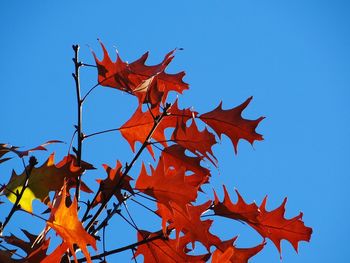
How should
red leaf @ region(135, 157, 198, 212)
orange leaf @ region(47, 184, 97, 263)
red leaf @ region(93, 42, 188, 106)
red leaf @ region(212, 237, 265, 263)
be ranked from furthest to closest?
red leaf @ region(93, 42, 188, 106) < red leaf @ region(212, 237, 265, 263) < red leaf @ region(135, 157, 198, 212) < orange leaf @ region(47, 184, 97, 263)


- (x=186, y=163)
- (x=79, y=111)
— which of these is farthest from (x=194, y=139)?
(x=79, y=111)

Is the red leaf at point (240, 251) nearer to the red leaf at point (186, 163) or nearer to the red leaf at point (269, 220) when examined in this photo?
the red leaf at point (269, 220)

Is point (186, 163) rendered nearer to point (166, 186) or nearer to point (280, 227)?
point (166, 186)

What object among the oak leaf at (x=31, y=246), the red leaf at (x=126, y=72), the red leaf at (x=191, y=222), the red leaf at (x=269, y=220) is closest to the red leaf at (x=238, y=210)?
the red leaf at (x=269, y=220)

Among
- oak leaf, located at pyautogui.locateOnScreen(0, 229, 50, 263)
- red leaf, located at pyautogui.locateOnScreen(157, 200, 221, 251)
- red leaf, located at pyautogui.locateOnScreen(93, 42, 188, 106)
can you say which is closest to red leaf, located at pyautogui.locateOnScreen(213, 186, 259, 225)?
red leaf, located at pyautogui.locateOnScreen(157, 200, 221, 251)

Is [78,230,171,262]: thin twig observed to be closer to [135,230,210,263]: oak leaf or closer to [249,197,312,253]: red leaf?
[135,230,210,263]: oak leaf

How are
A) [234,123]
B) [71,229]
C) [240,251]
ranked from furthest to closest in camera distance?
1. [234,123]
2. [240,251]
3. [71,229]

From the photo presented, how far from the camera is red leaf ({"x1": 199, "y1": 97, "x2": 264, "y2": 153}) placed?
170cm

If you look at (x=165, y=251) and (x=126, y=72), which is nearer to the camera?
(x=165, y=251)

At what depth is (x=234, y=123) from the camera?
1.71 meters

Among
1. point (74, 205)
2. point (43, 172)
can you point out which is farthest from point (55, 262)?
point (43, 172)

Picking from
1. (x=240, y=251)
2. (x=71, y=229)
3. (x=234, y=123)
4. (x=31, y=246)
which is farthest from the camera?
(x=234, y=123)

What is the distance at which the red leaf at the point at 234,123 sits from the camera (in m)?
1.70

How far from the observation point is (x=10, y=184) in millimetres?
1478
